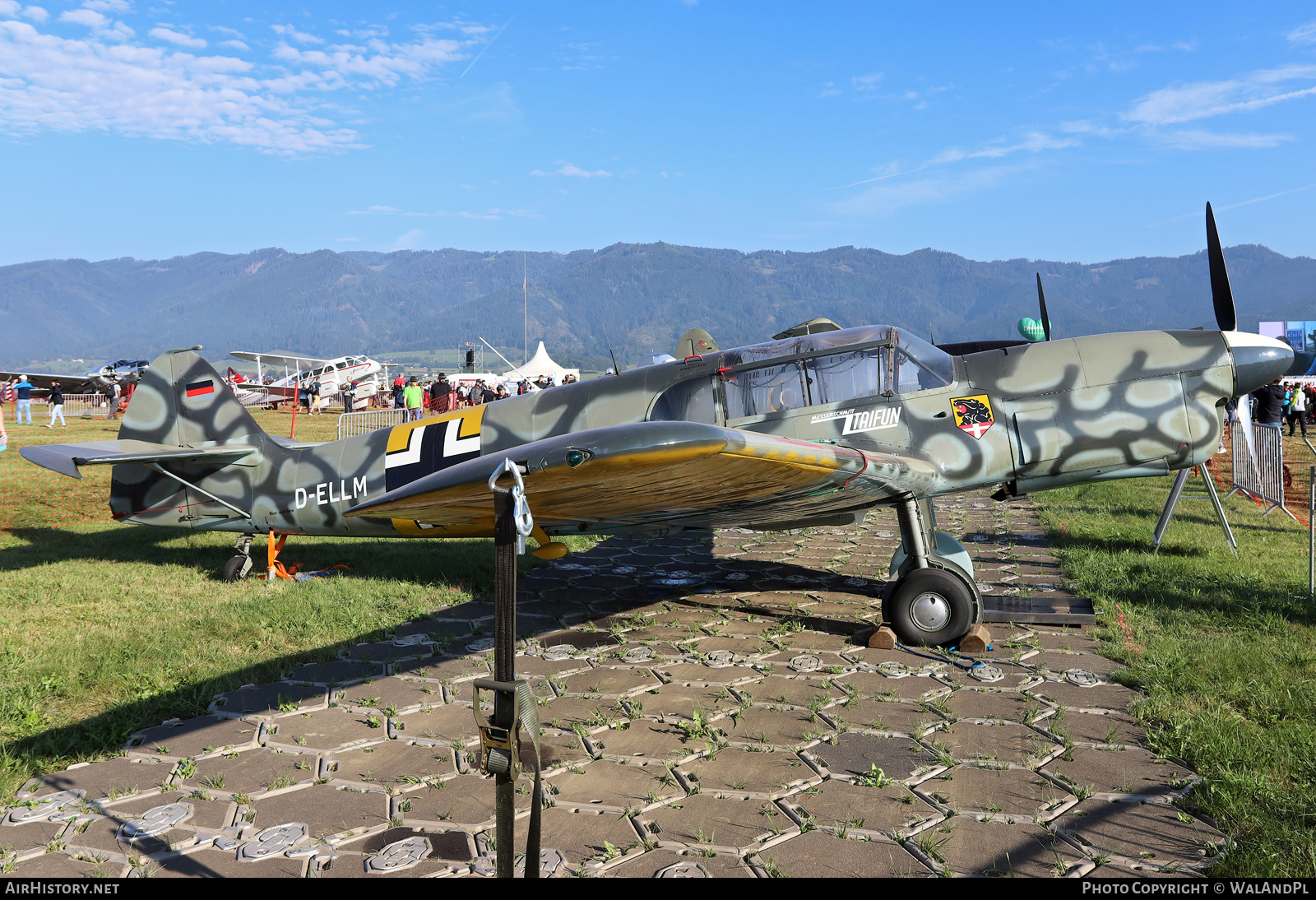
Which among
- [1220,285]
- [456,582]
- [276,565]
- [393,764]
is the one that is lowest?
[393,764]

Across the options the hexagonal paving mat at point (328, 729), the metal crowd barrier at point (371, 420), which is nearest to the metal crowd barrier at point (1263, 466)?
the hexagonal paving mat at point (328, 729)

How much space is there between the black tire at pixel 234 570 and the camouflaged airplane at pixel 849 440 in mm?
21

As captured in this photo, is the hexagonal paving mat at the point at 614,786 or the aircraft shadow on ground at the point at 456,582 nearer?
the hexagonal paving mat at the point at 614,786

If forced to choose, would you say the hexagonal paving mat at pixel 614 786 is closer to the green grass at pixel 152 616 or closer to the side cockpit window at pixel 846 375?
the green grass at pixel 152 616

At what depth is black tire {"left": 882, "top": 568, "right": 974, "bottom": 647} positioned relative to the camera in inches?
211

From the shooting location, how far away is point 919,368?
615 cm

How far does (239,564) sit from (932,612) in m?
6.49

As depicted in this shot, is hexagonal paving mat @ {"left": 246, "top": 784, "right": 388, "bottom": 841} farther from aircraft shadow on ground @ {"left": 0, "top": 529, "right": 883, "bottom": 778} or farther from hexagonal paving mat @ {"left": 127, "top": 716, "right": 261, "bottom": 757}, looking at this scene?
aircraft shadow on ground @ {"left": 0, "top": 529, "right": 883, "bottom": 778}

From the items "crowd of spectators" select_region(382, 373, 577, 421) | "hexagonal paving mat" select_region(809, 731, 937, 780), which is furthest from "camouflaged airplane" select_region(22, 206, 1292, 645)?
A: "crowd of spectators" select_region(382, 373, 577, 421)

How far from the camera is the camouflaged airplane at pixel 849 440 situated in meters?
5.13

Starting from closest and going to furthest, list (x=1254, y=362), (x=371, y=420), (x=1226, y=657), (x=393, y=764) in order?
(x=393, y=764) → (x=1226, y=657) → (x=1254, y=362) → (x=371, y=420)

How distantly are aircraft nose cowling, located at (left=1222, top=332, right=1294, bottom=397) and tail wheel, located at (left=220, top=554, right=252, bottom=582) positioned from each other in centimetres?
887

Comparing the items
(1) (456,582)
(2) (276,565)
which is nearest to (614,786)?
(1) (456,582)

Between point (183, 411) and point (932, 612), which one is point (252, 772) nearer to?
point (932, 612)
